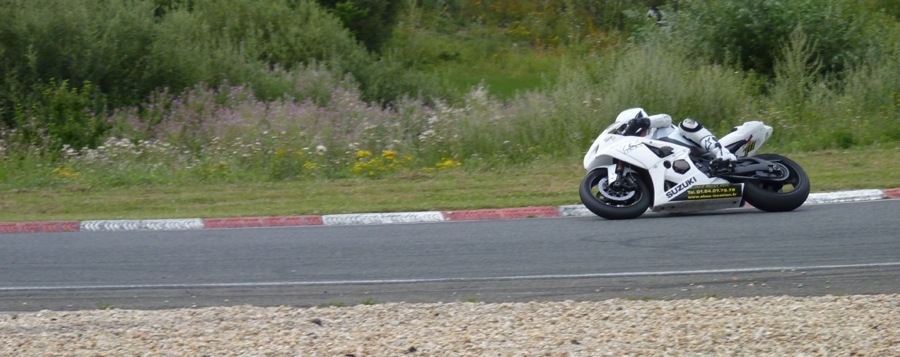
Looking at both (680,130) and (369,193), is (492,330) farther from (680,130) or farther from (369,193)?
(369,193)

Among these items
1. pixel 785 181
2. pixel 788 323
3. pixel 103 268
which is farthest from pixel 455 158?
pixel 788 323

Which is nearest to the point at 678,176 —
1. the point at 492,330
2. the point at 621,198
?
the point at 621,198

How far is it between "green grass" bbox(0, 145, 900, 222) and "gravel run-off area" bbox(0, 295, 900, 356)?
18.9ft

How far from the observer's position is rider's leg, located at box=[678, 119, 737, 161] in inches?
448

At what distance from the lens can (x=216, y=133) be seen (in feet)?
69.4

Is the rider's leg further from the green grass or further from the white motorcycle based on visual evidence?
the green grass

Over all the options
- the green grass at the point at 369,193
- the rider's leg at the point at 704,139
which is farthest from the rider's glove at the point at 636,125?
the green grass at the point at 369,193

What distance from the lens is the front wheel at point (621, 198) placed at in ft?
38.0

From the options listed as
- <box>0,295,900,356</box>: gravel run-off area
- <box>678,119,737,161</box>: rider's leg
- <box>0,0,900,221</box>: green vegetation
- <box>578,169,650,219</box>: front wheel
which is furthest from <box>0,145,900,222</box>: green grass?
<box>0,295,900,356</box>: gravel run-off area

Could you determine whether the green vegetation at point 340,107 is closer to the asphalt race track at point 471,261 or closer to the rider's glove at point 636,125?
the rider's glove at point 636,125

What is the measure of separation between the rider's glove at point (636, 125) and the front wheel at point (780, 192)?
1184mm

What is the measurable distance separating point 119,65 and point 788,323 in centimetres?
1976

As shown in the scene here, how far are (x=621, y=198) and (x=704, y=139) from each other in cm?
103

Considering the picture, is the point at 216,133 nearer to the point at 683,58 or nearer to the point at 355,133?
the point at 355,133
